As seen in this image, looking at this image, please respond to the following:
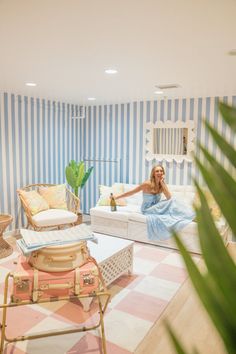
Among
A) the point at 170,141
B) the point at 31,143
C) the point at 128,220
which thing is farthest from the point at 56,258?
the point at 170,141

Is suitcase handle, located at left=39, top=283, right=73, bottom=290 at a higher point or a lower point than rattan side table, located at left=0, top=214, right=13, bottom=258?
higher

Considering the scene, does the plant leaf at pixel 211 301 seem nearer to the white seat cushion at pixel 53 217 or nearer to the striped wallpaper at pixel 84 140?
the white seat cushion at pixel 53 217

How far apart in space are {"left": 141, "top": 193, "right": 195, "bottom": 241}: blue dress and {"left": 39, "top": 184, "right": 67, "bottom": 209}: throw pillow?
4.55 feet

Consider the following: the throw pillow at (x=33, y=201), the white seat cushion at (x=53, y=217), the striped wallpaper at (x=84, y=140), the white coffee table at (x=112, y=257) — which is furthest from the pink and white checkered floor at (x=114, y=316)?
the striped wallpaper at (x=84, y=140)

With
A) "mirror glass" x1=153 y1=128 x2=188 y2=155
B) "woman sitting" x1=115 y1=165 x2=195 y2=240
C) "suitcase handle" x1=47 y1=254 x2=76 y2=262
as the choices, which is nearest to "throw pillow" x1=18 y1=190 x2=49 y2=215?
"woman sitting" x1=115 y1=165 x2=195 y2=240

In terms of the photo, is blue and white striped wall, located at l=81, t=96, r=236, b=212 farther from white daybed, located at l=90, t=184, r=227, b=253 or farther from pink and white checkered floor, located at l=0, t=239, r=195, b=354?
pink and white checkered floor, located at l=0, t=239, r=195, b=354

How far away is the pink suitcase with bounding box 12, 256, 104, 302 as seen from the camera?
1.82 m

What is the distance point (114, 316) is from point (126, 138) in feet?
12.1

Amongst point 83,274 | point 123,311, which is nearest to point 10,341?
point 83,274

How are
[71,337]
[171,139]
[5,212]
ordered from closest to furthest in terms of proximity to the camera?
1. [71,337]
2. [5,212]
3. [171,139]

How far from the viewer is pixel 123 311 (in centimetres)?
270

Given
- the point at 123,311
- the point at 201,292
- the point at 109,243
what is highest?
the point at 201,292

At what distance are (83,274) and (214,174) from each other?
5.77 feet

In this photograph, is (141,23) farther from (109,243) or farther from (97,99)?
(97,99)
